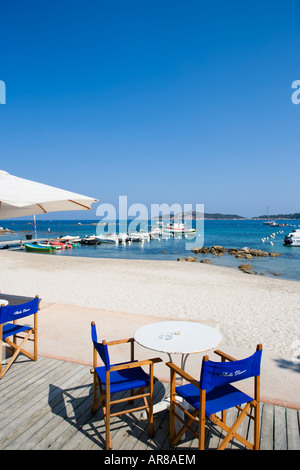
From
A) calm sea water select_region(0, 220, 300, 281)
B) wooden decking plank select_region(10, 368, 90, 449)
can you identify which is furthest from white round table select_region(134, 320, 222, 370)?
calm sea water select_region(0, 220, 300, 281)

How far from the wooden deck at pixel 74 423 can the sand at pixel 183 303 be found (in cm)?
81

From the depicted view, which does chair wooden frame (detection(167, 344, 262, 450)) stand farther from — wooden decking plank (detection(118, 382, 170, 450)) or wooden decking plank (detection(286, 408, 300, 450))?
wooden decking plank (detection(286, 408, 300, 450))

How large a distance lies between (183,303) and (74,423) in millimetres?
6524

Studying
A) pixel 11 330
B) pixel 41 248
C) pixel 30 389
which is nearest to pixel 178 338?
pixel 30 389

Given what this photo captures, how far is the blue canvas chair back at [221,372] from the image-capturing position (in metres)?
2.14

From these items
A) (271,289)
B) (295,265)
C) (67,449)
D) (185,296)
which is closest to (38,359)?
(67,449)

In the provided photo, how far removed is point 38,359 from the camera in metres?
4.19

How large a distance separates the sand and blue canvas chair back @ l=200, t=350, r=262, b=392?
62.3 inches

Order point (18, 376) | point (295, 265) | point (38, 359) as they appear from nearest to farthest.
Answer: point (18, 376), point (38, 359), point (295, 265)

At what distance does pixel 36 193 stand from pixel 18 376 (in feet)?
8.42

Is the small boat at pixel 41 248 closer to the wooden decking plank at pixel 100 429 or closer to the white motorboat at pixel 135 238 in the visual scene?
the white motorboat at pixel 135 238

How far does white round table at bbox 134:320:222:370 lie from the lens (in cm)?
266

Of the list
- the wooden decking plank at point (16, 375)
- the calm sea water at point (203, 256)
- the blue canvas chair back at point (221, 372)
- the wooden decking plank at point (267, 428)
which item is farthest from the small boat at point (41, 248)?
the blue canvas chair back at point (221, 372)
